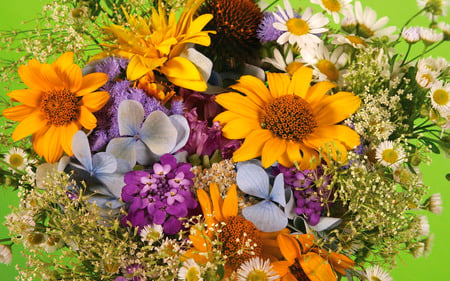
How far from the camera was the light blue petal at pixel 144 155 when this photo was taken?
0.86 m

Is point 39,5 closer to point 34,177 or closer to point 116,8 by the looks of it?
point 116,8

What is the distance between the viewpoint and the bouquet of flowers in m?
0.81

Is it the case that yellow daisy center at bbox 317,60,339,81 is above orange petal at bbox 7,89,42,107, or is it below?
above

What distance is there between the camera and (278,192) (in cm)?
82

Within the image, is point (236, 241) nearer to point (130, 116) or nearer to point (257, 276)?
point (257, 276)

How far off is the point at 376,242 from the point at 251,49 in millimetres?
454

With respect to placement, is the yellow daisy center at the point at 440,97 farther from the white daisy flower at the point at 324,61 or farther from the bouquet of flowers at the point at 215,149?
the white daisy flower at the point at 324,61

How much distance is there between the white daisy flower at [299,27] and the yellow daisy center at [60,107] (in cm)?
40

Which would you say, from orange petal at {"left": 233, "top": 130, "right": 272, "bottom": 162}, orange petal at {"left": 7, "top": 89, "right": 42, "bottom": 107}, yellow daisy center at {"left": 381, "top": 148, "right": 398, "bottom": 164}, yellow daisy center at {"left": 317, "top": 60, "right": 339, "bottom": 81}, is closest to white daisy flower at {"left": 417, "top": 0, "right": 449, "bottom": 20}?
yellow daisy center at {"left": 317, "top": 60, "right": 339, "bottom": 81}

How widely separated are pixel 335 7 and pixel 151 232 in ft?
1.98

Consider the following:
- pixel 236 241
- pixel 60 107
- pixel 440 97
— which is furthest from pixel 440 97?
pixel 60 107

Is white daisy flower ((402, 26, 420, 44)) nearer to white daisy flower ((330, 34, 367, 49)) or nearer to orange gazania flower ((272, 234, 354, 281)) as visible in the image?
white daisy flower ((330, 34, 367, 49))

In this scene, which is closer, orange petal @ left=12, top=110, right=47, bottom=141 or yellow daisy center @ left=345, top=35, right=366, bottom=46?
orange petal @ left=12, top=110, right=47, bottom=141

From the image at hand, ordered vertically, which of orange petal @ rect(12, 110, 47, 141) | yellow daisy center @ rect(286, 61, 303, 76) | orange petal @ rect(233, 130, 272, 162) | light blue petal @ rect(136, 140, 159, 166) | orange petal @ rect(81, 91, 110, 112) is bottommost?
light blue petal @ rect(136, 140, 159, 166)
